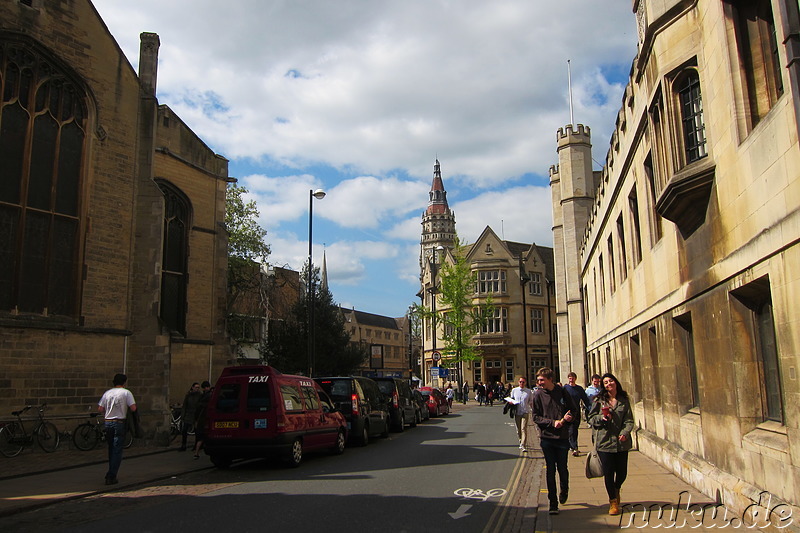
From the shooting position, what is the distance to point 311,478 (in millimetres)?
10680

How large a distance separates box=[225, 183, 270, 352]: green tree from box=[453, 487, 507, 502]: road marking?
2470 cm

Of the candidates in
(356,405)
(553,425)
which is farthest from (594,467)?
(356,405)

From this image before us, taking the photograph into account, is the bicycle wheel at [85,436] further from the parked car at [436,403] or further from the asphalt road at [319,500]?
the parked car at [436,403]

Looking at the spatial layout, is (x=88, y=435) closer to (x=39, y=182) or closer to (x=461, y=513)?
(x=39, y=182)

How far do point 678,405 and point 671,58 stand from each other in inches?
215

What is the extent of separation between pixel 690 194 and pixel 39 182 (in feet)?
48.7

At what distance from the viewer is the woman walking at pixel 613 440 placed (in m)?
7.22

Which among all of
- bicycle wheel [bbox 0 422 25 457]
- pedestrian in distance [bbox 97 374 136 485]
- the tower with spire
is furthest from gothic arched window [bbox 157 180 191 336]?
the tower with spire

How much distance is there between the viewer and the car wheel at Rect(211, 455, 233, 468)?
12.1 metres

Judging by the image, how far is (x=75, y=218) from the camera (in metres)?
16.3

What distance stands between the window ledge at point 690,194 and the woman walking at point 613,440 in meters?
2.90

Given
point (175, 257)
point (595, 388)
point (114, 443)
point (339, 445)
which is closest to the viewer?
point (114, 443)

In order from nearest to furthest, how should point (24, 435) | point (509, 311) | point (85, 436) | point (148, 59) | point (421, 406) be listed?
point (24, 435), point (85, 436), point (148, 59), point (421, 406), point (509, 311)

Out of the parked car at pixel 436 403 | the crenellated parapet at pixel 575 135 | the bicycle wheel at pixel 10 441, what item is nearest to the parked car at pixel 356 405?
the bicycle wheel at pixel 10 441
